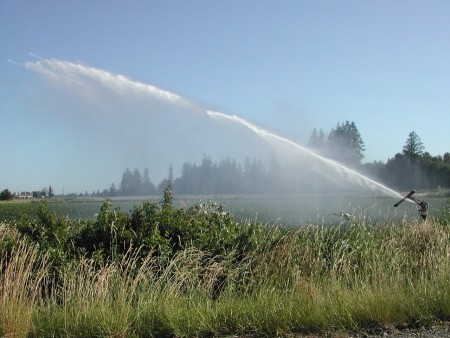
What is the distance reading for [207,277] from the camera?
29.2ft

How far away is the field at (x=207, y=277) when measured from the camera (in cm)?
678

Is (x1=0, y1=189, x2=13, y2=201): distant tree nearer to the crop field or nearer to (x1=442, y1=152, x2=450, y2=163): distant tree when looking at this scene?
the crop field

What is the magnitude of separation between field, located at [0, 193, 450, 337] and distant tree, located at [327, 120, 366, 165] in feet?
53.6

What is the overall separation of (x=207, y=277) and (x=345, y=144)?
27.2 metres

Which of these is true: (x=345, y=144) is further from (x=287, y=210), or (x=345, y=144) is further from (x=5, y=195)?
(x=5, y=195)

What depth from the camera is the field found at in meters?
6.78

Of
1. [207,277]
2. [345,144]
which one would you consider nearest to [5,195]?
[345,144]

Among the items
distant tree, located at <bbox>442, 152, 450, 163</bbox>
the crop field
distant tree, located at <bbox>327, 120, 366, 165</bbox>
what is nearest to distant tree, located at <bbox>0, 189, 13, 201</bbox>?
the crop field

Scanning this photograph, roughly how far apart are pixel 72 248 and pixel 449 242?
770 cm

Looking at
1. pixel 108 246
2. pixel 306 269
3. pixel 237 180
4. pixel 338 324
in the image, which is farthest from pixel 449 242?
pixel 237 180

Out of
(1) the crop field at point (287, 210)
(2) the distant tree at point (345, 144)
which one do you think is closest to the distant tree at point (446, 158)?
(2) the distant tree at point (345, 144)

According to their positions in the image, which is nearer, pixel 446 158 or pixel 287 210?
pixel 287 210

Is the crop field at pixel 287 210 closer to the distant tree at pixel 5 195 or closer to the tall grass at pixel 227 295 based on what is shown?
the tall grass at pixel 227 295

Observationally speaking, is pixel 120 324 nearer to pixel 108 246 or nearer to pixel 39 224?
pixel 108 246
